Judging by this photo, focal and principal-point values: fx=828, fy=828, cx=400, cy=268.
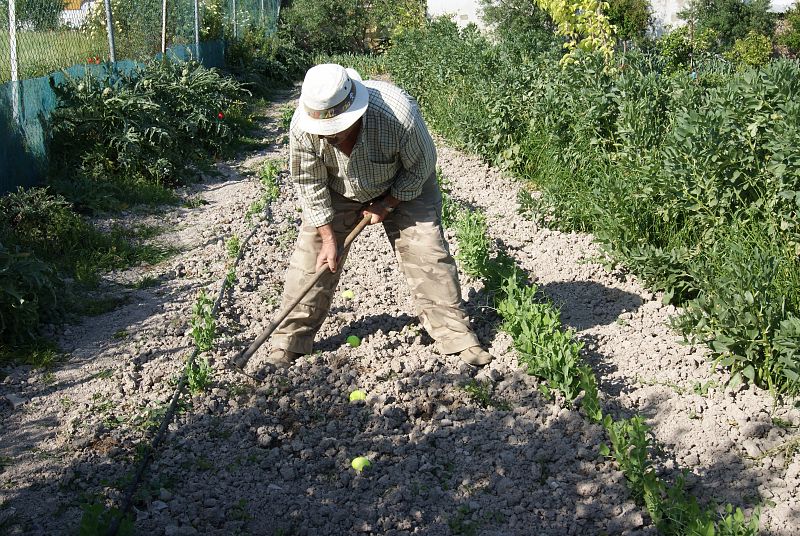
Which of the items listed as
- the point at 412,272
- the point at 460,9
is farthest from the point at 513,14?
the point at 412,272

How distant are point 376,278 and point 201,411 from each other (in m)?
2.22

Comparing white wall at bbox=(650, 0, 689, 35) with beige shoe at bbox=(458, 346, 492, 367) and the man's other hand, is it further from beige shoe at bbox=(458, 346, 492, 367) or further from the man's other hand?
the man's other hand

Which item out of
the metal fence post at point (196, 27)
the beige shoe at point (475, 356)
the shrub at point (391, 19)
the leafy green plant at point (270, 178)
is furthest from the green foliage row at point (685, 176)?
the shrub at point (391, 19)

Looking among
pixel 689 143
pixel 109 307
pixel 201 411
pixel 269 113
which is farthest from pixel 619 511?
pixel 269 113

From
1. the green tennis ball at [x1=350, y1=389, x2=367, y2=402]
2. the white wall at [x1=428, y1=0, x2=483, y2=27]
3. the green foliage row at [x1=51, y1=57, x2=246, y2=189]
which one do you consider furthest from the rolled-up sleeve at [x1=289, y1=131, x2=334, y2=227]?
the white wall at [x1=428, y1=0, x2=483, y2=27]

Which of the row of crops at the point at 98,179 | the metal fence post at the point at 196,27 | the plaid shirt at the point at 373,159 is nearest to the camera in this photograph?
the plaid shirt at the point at 373,159

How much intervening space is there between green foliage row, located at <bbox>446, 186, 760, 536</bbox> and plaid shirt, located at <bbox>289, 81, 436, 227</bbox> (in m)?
0.97

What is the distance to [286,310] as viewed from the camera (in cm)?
466

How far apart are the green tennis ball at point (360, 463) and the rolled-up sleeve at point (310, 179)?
1.33 metres

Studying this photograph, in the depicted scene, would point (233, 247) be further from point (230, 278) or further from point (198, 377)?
point (198, 377)

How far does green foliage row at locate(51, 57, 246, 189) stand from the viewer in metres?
8.22

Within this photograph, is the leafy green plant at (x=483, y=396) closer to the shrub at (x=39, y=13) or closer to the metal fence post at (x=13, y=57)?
the metal fence post at (x=13, y=57)

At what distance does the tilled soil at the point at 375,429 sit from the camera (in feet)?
11.4

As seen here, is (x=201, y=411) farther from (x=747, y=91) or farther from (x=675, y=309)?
(x=747, y=91)
